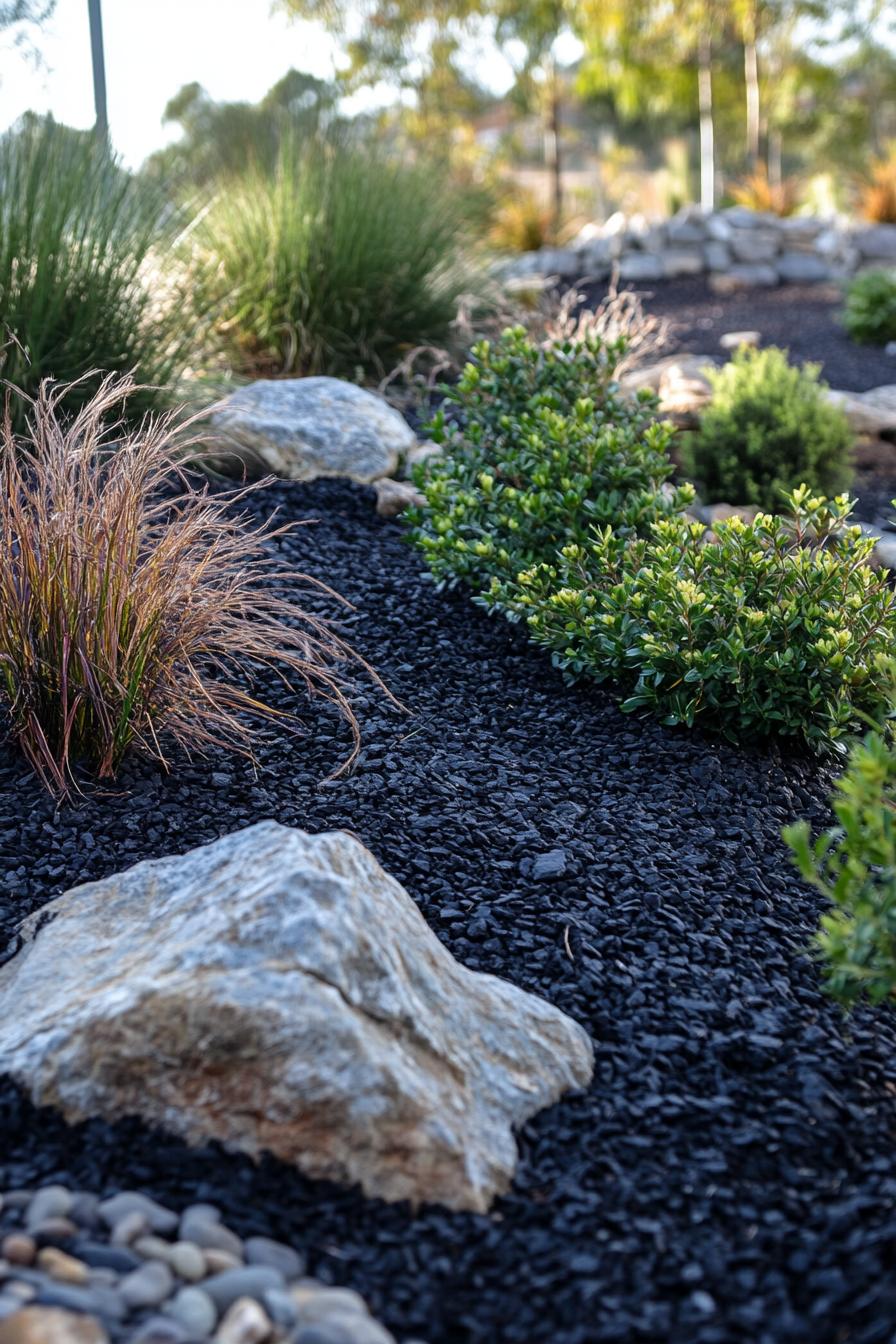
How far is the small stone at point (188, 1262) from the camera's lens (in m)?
1.41

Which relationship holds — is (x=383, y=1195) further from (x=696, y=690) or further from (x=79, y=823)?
(x=696, y=690)

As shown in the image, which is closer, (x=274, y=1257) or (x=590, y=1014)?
(x=274, y=1257)

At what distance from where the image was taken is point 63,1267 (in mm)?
1371

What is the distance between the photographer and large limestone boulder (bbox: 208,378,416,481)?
4.33 meters

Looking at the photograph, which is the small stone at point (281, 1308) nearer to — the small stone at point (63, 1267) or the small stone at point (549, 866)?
the small stone at point (63, 1267)

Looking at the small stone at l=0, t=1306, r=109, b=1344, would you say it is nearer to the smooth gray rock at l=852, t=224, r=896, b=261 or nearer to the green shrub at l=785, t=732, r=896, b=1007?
the green shrub at l=785, t=732, r=896, b=1007

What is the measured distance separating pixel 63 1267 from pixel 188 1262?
14 centimetres

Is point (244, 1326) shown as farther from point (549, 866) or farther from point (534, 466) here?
point (534, 466)

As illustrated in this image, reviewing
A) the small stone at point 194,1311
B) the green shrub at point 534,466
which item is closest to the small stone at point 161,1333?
the small stone at point 194,1311

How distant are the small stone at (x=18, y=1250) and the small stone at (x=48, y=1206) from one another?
0.05 meters

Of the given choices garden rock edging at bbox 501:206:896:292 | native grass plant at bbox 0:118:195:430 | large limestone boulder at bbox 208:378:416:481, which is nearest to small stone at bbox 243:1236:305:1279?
native grass plant at bbox 0:118:195:430

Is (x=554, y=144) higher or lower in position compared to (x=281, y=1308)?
higher

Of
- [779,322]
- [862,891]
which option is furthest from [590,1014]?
[779,322]

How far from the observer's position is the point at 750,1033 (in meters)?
1.96
